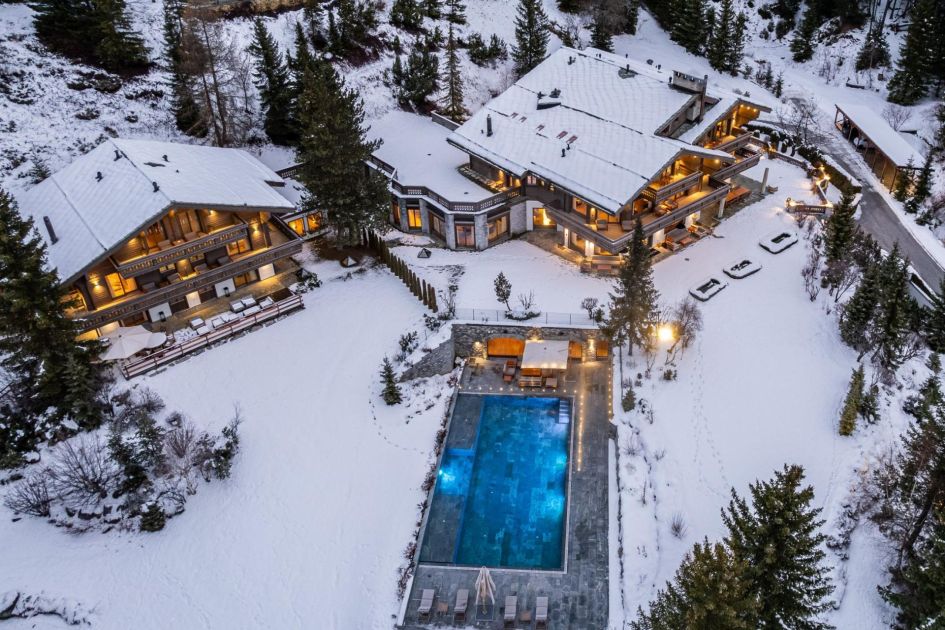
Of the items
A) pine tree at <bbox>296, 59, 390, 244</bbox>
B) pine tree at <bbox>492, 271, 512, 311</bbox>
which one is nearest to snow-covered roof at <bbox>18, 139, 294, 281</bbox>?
pine tree at <bbox>296, 59, 390, 244</bbox>

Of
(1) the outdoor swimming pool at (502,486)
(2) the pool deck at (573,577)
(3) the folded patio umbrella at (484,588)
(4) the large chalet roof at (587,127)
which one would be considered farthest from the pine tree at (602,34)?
(3) the folded patio umbrella at (484,588)

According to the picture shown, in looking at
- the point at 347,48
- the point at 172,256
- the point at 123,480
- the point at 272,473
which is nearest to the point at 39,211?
the point at 172,256

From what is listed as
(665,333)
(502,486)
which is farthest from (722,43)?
(502,486)

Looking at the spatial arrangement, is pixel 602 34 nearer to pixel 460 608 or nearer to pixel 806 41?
pixel 806 41

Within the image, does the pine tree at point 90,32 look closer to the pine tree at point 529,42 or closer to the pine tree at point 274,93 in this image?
the pine tree at point 274,93

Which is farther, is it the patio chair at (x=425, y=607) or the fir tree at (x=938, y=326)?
the fir tree at (x=938, y=326)
